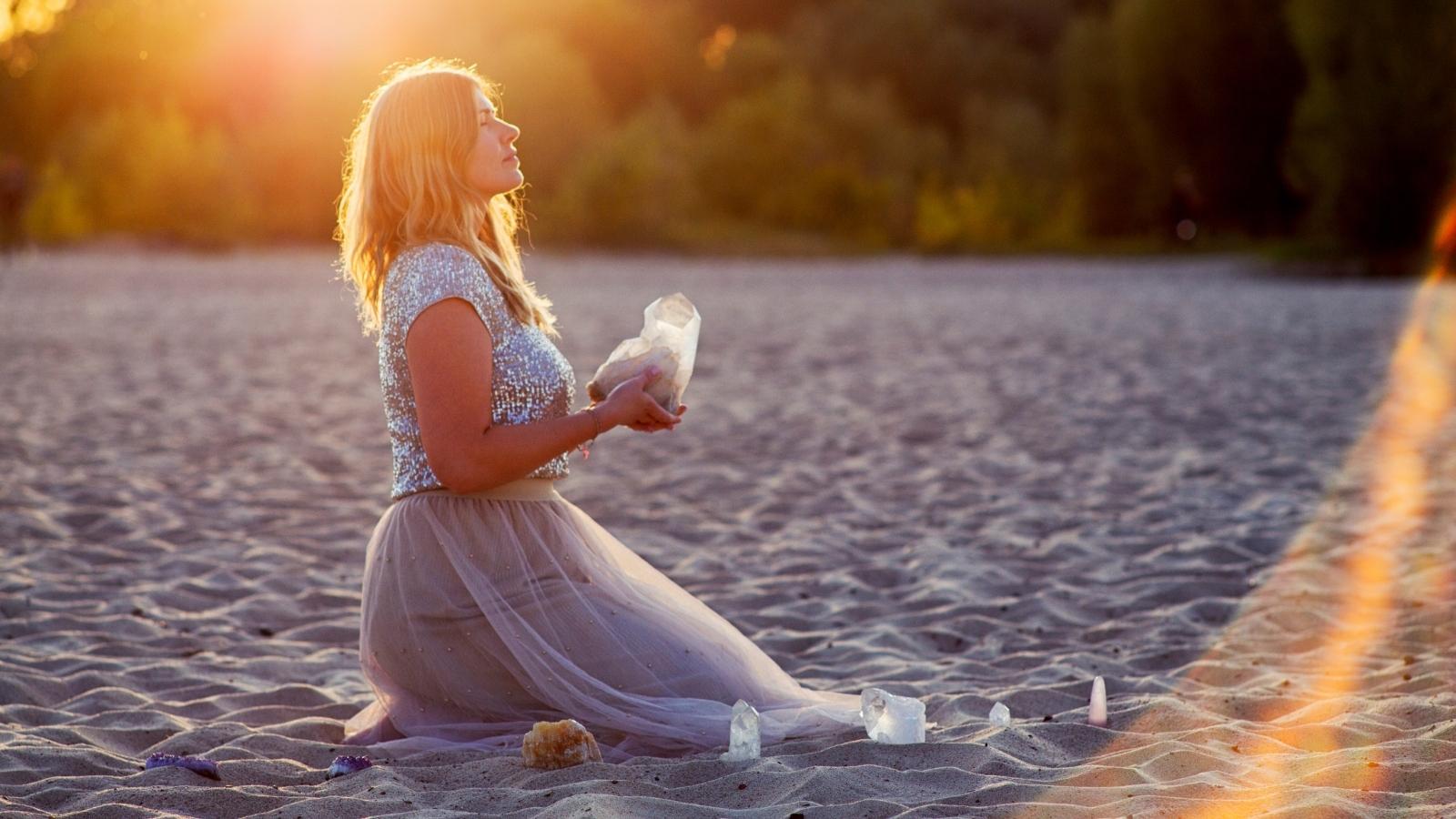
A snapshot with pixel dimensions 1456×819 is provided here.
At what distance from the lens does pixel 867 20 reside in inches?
1796

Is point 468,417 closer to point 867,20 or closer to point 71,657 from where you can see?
point 71,657

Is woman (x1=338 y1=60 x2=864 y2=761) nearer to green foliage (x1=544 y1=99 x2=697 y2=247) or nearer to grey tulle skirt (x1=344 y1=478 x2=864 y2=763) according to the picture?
grey tulle skirt (x1=344 y1=478 x2=864 y2=763)

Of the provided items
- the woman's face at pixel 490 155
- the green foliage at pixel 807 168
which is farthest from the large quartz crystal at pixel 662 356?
the green foliage at pixel 807 168

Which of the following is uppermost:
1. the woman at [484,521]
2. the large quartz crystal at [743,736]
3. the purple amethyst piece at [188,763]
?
the woman at [484,521]

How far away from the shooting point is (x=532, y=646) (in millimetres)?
3324

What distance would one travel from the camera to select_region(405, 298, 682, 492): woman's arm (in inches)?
125

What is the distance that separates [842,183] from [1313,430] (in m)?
25.3

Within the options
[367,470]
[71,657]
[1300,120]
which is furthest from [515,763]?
[1300,120]

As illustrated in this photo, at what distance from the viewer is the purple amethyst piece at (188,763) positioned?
3.25m

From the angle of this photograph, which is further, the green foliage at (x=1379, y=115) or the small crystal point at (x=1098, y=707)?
the green foliage at (x=1379, y=115)

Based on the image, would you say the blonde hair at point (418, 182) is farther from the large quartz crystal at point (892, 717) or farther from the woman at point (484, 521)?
the large quartz crystal at point (892, 717)

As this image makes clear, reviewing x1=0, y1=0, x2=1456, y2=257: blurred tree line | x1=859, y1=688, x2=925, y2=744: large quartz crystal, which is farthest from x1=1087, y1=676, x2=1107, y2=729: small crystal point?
x1=0, y1=0, x2=1456, y2=257: blurred tree line

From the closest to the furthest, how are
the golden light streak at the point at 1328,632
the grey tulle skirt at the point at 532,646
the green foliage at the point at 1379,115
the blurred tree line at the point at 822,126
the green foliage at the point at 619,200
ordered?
the golden light streak at the point at 1328,632 < the grey tulle skirt at the point at 532,646 < the green foliage at the point at 1379,115 < the blurred tree line at the point at 822,126 < the green foliage at the point at 619,200

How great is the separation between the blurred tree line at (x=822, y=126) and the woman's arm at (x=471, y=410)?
1946 cm
